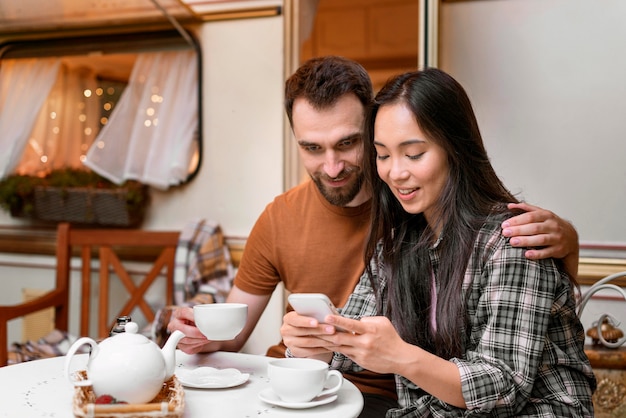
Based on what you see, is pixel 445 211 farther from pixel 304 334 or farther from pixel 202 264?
pixel 202 264

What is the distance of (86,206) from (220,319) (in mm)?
2615

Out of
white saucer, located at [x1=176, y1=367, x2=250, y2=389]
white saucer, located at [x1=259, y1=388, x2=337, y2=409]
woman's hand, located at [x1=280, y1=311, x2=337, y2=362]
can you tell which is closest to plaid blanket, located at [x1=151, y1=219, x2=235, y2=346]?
white saucer, located at [x1=176, y1=367, x2=250, y2=389]

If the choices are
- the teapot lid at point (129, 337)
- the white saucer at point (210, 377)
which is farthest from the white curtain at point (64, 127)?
the teapot lid at point (129, 337)

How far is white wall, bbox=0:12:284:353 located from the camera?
3.84m

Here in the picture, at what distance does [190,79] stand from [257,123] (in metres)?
0.45

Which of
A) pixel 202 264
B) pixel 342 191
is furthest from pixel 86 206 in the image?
pixel 342 191

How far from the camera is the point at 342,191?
92.0 inches

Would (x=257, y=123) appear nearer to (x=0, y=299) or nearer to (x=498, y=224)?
(x=0, y=299)

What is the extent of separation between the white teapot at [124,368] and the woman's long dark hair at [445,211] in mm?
670

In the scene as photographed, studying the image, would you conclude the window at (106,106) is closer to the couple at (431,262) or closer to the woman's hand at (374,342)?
the couple at (431,262)

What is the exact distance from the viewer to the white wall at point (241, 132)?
3.84m

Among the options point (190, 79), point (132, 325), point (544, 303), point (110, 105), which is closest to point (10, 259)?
point (110, 105)

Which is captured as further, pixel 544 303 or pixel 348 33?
pixel 348 33

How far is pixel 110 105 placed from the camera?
4199mm
